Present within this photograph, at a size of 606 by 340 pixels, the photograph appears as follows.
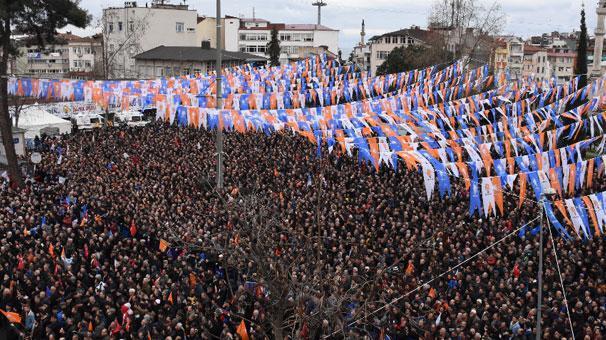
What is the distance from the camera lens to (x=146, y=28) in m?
60.7

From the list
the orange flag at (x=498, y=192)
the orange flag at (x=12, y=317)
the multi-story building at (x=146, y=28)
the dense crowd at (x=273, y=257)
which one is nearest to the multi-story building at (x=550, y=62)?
the multi-story building at (x=146, y=28)

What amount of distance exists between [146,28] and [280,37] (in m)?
21.5

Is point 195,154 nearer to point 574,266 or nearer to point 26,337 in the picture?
point 26,337

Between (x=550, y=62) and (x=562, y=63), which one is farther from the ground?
(x=550, y=62)

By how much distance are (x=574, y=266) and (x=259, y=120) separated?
10397mm

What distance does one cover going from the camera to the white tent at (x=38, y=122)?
106 feet

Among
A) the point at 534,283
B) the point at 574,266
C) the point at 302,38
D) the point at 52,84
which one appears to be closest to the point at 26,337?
the point at 534,283

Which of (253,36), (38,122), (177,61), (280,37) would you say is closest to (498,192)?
(38,122)

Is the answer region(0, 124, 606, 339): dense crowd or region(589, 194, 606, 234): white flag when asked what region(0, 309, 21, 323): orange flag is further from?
region(589, 194, 606, 234): white flag

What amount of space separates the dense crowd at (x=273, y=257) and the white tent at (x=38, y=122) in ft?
37.3

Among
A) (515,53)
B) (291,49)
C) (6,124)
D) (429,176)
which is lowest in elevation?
(429,176)

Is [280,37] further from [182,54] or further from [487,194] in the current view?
[487,194]

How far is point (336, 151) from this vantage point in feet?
68.4

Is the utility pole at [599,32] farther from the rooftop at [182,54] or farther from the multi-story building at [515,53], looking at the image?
the multi-story building at [515,53]
